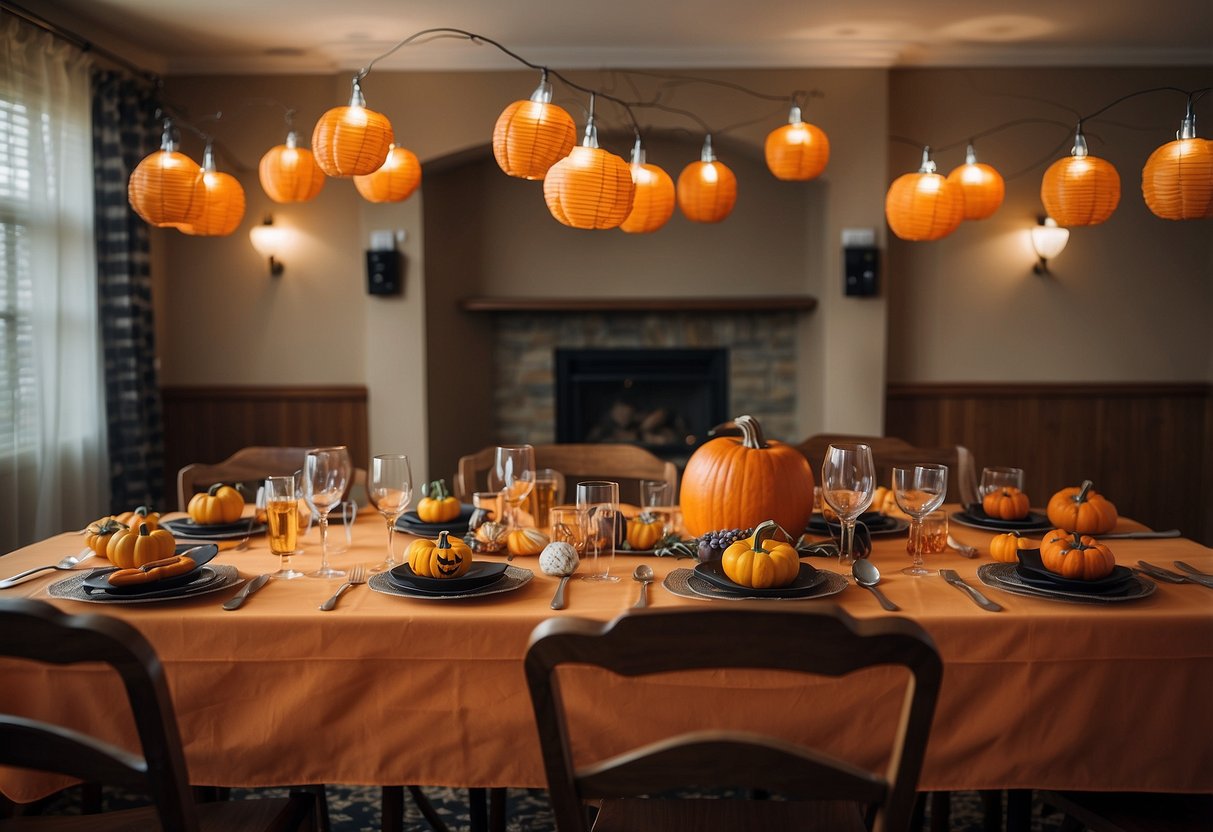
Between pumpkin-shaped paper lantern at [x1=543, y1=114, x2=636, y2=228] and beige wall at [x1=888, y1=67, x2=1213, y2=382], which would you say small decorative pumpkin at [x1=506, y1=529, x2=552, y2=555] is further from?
beige wall at [x1=888, y1=67, x2=1213, y2=382]

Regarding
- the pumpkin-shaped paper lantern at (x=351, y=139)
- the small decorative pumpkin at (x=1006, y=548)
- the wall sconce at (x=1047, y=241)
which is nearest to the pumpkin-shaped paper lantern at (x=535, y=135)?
the pumpkin-shaped paper lantern at (x=351, y=139)

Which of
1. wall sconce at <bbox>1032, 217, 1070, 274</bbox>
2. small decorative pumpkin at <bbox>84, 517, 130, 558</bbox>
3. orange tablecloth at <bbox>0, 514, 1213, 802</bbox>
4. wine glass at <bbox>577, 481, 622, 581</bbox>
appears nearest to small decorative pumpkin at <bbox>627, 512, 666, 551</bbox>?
wine glass at <bbox>577, 481, 622, 581</bbox>

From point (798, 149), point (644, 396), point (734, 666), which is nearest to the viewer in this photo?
point (734, 666)

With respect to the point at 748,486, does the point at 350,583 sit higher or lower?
lower

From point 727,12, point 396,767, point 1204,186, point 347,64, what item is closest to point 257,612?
point 396,767

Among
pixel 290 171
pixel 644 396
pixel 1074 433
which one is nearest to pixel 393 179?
pixel 290 171

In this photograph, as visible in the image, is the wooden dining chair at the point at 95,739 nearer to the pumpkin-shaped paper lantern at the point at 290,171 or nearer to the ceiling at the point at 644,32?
the pumpkin-shaped paper lantern at the point at 290,171

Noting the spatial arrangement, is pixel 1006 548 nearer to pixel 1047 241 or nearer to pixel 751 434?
pixel 751 434

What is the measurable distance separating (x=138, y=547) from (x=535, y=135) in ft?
4.00

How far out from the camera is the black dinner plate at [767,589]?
5.52 feet

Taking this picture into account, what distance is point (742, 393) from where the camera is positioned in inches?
209

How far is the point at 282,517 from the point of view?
1894mm

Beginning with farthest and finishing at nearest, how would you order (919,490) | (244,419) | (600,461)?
(244,419) < (600,461) < (919,490)

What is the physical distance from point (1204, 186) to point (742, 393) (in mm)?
3041
